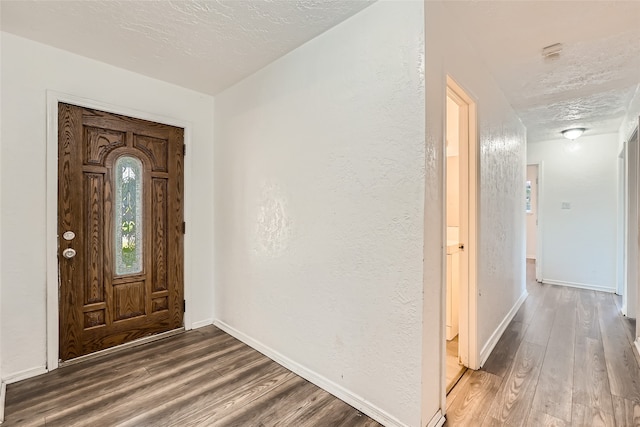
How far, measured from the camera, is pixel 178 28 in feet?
6.64

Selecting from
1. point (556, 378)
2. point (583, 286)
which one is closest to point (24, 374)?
point (556, 378)

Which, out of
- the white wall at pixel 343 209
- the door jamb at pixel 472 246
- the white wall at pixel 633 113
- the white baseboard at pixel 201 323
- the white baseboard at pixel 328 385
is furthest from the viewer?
the white baseboard at pixel 201 323

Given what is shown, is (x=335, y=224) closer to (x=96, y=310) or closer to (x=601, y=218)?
(x=96, y=310)

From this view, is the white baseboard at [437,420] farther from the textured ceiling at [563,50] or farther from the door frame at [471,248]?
the textured ceiling at [563,50]

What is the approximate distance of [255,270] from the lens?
8.75ft

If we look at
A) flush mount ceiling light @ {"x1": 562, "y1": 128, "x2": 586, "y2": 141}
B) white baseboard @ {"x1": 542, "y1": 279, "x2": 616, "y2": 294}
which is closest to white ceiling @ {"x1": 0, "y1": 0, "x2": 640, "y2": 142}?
flush mount ceiling light @ {"x1": 562, "y1": 128, "x2": 586, "y2": 141}

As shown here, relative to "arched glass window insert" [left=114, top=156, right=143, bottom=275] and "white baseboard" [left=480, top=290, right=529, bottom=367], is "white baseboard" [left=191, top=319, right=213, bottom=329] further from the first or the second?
"white baseboard" [left=480, top=290, right=529, bottom=367]

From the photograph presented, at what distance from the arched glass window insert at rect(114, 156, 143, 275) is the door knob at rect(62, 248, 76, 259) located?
0.30 m

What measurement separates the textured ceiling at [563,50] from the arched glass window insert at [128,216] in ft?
9.15

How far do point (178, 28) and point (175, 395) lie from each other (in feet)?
8.09

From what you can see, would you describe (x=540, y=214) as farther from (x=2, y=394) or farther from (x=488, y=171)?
(x=2, y=394)

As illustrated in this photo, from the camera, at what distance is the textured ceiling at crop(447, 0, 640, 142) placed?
1780 millimetres

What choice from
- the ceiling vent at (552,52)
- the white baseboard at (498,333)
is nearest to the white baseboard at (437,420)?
the white baseboard at (498,333)

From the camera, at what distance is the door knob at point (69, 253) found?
7.71 ft
